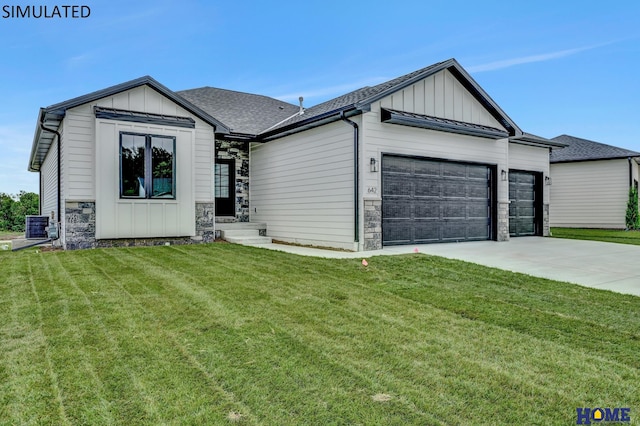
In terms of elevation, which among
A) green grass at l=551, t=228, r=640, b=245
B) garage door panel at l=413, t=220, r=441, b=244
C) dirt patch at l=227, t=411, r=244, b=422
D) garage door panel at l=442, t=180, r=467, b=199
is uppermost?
garage door panel at l=442, t=180, r=467, b=199

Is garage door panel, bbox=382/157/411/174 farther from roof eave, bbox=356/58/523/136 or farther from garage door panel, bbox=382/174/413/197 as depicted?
roof eave, bbox=356/58/523/136

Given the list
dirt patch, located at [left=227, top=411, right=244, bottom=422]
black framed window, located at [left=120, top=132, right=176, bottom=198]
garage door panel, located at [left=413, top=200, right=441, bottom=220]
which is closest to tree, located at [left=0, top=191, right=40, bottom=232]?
black framed window, located at [left=120, top=132, right=176, bottom=198]

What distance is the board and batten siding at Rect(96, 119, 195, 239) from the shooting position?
360 inches

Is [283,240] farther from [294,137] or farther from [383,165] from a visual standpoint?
[383,165]

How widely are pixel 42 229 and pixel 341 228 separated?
8408 millimetres

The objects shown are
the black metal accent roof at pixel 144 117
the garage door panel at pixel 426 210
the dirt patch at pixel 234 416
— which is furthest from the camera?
the garage door panel at pixel 426 210

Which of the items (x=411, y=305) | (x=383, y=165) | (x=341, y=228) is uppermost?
(x=383, y=165)

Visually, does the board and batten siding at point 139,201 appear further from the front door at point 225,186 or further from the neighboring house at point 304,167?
the front door at point 225,186

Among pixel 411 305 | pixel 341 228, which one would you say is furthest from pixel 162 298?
pixel 341 228

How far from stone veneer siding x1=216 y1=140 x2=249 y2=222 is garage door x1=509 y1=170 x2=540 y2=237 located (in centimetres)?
884

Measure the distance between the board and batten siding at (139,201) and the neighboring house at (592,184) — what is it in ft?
57.6

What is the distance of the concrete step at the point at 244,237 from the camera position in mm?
10766

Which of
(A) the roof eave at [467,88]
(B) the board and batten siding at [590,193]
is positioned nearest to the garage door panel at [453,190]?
(A) the roof eave at [467,88]

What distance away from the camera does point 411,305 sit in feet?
14.3
